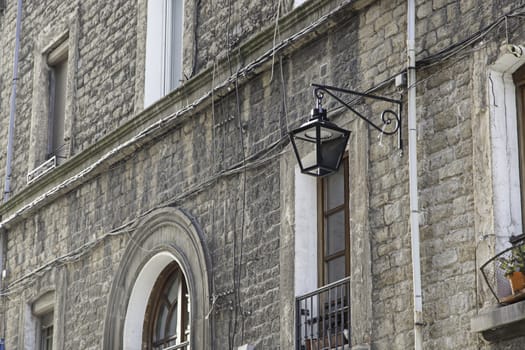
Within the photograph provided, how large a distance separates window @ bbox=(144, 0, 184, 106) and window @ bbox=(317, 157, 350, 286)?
140 inches

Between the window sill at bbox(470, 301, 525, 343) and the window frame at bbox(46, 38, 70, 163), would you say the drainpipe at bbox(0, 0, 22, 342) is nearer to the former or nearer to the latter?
the window frame at bbox(46, 38, 70, 163)

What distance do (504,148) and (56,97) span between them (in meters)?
9.13

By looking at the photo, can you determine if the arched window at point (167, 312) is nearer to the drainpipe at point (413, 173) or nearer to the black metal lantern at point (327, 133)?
the black metal lantern at point (327, 133)

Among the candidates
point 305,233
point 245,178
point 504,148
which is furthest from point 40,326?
point 504,148

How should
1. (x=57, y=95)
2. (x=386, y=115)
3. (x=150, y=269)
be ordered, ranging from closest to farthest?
(x=386, y=115)
(x=150, y=269)
(x=57, y=95)

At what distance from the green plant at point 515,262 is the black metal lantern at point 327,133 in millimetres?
1672

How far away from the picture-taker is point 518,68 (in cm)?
1003

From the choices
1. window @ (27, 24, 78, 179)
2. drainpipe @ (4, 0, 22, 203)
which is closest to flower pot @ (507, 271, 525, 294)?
window @ (27, 24, 78, 179)

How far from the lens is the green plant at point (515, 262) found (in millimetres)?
9289

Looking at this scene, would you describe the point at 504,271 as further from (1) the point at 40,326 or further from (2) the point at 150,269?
(1) the point at 40,326

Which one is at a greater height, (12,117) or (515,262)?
(12,117)

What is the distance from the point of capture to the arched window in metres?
13.9

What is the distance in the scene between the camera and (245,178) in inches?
503

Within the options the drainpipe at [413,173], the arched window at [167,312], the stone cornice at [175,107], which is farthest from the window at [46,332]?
the drainpipe at [413,173]
